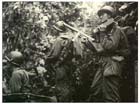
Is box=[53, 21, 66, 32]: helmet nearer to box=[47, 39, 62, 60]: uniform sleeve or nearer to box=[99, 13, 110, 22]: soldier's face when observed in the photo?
box=[47, 39, 62, 60]: uniform sleeve

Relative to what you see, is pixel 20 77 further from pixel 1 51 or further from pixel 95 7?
pixel 95 7

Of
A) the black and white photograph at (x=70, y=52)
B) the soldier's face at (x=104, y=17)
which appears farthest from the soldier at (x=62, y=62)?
the soldier's face at (x=104, y=17)

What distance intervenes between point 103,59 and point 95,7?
50 cm

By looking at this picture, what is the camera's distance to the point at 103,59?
2820 millimetres

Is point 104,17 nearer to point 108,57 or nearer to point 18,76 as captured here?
point 108,57

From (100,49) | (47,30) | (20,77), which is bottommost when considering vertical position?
(20,77)

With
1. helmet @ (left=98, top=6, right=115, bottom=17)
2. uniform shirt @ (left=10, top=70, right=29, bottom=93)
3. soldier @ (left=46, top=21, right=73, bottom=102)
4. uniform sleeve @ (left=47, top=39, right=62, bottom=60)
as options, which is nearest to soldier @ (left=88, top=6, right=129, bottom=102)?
helmet @ (left=98, top=6, right=115, bottom=17)

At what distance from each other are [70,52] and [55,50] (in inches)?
5.6

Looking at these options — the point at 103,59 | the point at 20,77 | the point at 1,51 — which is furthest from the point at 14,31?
the point at 103,59

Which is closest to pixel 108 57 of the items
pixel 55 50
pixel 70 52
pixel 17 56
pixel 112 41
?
pixel 112 41

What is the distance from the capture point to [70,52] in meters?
2.82

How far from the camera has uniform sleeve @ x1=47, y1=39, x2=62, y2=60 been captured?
111 inches

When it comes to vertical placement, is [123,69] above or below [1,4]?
below

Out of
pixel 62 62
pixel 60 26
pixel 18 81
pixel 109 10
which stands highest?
pixel 109 10
